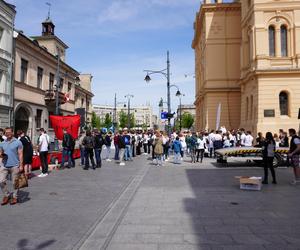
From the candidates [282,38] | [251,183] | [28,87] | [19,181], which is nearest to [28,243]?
[19,181]

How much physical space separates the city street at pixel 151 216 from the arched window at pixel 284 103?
55.5 ft

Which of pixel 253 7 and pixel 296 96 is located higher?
pixel 253 7

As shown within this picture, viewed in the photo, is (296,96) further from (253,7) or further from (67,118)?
(67,118)

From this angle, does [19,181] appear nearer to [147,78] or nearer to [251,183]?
[251,183]

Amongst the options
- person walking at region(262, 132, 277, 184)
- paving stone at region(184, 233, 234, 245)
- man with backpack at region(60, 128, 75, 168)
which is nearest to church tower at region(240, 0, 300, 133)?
person walking at region(262, 132, 277, 184)

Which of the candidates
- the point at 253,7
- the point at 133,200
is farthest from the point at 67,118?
the point at 253,7

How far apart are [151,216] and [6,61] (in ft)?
77.6

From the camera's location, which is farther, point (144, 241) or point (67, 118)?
point (67, 118)

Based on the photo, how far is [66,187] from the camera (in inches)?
418

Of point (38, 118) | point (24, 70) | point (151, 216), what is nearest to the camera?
point (151, 216)

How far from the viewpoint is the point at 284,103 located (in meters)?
27.1

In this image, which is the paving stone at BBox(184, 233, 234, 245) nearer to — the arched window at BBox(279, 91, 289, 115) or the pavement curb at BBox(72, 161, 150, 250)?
the pavement curb at BBox(72, 161, 150, 250)

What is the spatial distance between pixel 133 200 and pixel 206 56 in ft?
102

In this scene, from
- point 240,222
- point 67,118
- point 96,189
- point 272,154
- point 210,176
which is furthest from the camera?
point 67,118
